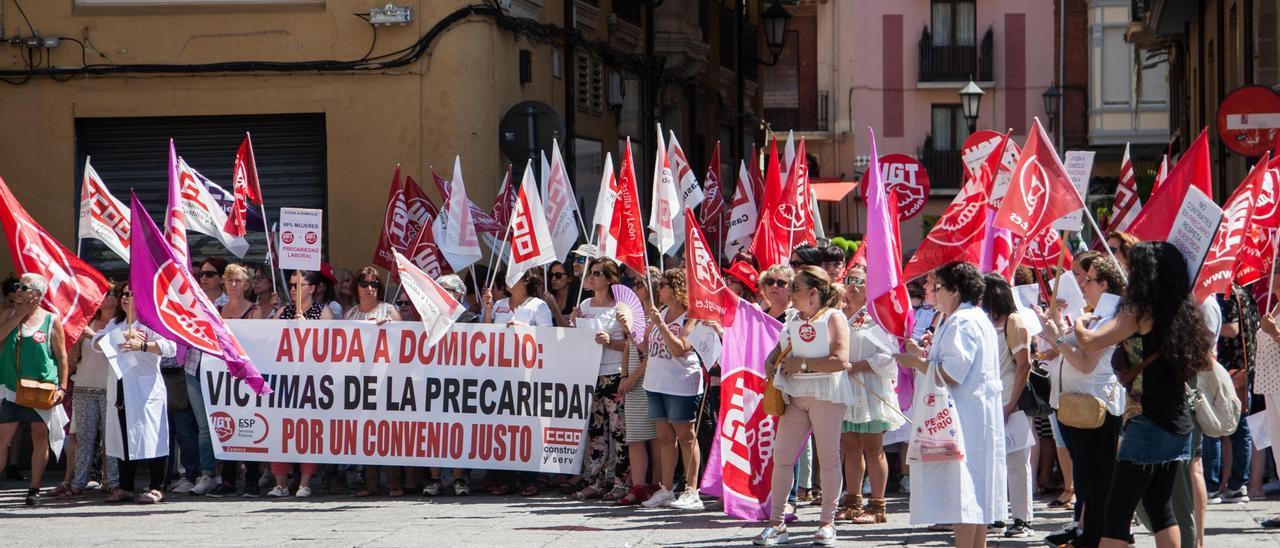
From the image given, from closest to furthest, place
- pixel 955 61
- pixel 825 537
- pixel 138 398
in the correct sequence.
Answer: pixel 825 537, pixel 138 398, pixel 955 61

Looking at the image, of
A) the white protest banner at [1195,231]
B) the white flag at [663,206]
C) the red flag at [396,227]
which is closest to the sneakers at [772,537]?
the white protest banner at [1195,231]

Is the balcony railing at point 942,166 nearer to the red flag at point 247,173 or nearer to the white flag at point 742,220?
the white flag at point 742,220

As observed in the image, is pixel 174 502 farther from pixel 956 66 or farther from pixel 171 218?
pixel 956 66

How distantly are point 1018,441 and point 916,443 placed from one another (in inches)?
67.5

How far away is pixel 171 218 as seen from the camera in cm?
1327

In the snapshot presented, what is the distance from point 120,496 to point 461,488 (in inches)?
92.0

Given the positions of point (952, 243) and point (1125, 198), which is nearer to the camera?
point (952, 243)

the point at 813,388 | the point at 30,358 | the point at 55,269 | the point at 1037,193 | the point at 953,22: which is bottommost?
the point at 813,388

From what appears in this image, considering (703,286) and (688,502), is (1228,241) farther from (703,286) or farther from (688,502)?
(688,502)

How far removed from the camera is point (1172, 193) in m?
10.4

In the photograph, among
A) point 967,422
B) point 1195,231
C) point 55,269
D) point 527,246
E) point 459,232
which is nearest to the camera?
point 1195,231

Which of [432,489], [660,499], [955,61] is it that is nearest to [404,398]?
[432,489]

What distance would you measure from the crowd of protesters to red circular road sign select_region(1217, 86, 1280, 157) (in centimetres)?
201

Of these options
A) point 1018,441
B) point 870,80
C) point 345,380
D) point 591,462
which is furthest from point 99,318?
point 870,80
